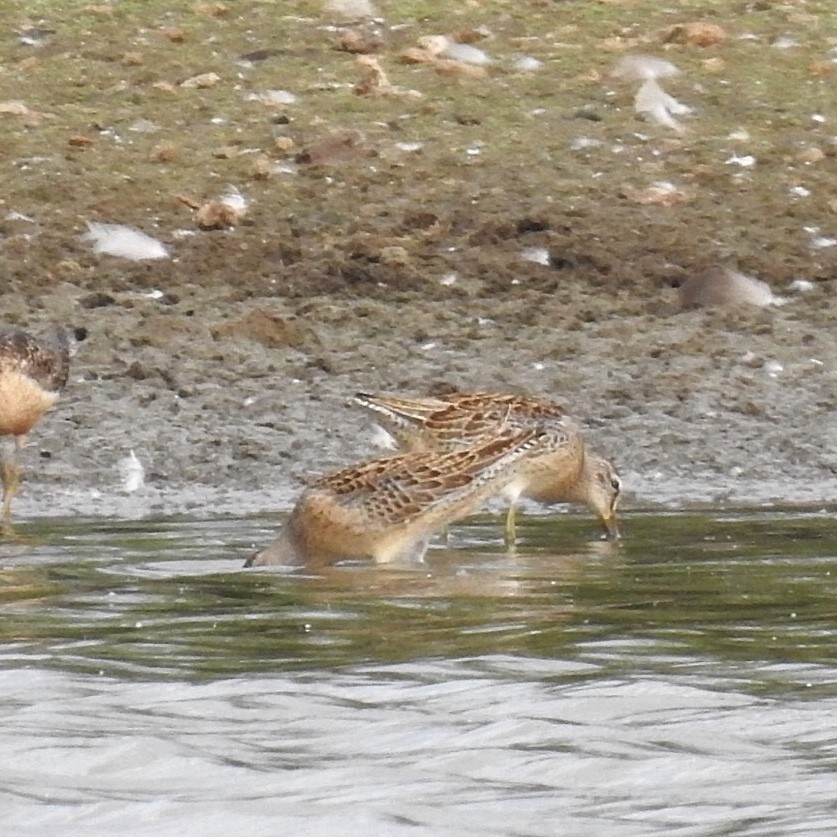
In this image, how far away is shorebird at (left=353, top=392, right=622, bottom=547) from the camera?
10.1 metres

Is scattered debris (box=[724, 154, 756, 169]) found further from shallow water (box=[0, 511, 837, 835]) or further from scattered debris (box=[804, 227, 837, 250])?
shallow water (box=[0, 511, 837, 835])

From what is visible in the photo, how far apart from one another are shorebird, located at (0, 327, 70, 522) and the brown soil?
0.40ft

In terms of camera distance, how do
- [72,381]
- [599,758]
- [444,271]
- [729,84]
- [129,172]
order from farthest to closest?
[729,84] < [129,172] < [444,271] < [72,381] < [599,758]

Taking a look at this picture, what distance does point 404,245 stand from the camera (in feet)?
42.5

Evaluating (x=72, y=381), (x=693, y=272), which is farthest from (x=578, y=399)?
(x=72, y=381)

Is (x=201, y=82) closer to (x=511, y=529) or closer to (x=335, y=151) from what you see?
(x=335, y=151)

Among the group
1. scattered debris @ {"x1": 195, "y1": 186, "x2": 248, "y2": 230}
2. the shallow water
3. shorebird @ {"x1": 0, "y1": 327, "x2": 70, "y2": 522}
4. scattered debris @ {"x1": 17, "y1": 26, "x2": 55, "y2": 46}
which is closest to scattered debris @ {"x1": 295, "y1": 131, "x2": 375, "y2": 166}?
scattered debris @ {"x1": 195, "y1": 186, "x2": 248, "y2": 230}

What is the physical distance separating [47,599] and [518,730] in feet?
7.60

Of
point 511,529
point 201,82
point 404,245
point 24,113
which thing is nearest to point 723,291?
point 404,245

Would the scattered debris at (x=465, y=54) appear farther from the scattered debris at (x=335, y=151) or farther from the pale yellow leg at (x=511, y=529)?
the pale yellow leg at (x=511, y=529)

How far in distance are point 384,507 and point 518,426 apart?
1.14 metres

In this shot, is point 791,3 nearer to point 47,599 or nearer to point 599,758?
point 47,599

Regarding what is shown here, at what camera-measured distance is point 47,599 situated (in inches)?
319

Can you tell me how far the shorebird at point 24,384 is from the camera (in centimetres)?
1075
